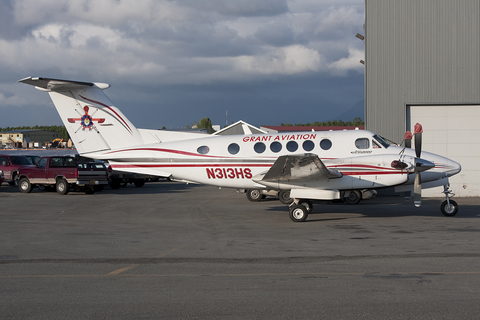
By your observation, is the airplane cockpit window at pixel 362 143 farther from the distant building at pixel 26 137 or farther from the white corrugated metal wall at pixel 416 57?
the distant building at pixel 26 137

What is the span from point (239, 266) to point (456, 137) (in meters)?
17.0

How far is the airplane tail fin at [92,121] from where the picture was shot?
1535 cm

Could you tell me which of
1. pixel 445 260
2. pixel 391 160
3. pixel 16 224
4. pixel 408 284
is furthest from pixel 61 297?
pixel 391 160

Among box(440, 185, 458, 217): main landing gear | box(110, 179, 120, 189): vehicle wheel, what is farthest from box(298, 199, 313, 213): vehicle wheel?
box(110, 179, 120, 189): vehicle wheel

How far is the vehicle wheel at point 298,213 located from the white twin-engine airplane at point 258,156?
Answer: 29 mm

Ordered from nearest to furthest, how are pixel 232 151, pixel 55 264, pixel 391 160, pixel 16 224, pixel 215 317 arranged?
pixel 215 317 < pixel 55 264 < pixel 16 224 < pixel 391 160 < pixel 232 151

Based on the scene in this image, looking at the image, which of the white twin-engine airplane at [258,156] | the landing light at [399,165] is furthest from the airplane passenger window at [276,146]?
the landing light at [399,165]

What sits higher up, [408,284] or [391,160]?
[391,160]

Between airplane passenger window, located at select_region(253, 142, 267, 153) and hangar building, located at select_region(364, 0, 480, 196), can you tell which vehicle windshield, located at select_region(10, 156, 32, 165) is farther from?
hangar building, located at select_region(364, 0, 480, 196)

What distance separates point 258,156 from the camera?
574 inches

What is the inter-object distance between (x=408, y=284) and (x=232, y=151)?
8953mm

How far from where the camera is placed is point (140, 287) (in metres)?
6.36

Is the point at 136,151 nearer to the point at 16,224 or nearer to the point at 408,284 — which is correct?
the point at 16,224

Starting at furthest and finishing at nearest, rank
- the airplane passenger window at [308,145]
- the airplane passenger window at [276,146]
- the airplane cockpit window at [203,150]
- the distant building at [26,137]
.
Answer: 1. the distant building at [26,137]
2. the airplane cockpit window at [203,150]
3. the airplane passenger window at [276,146]
4. the airplane passenger window at [308,145]
